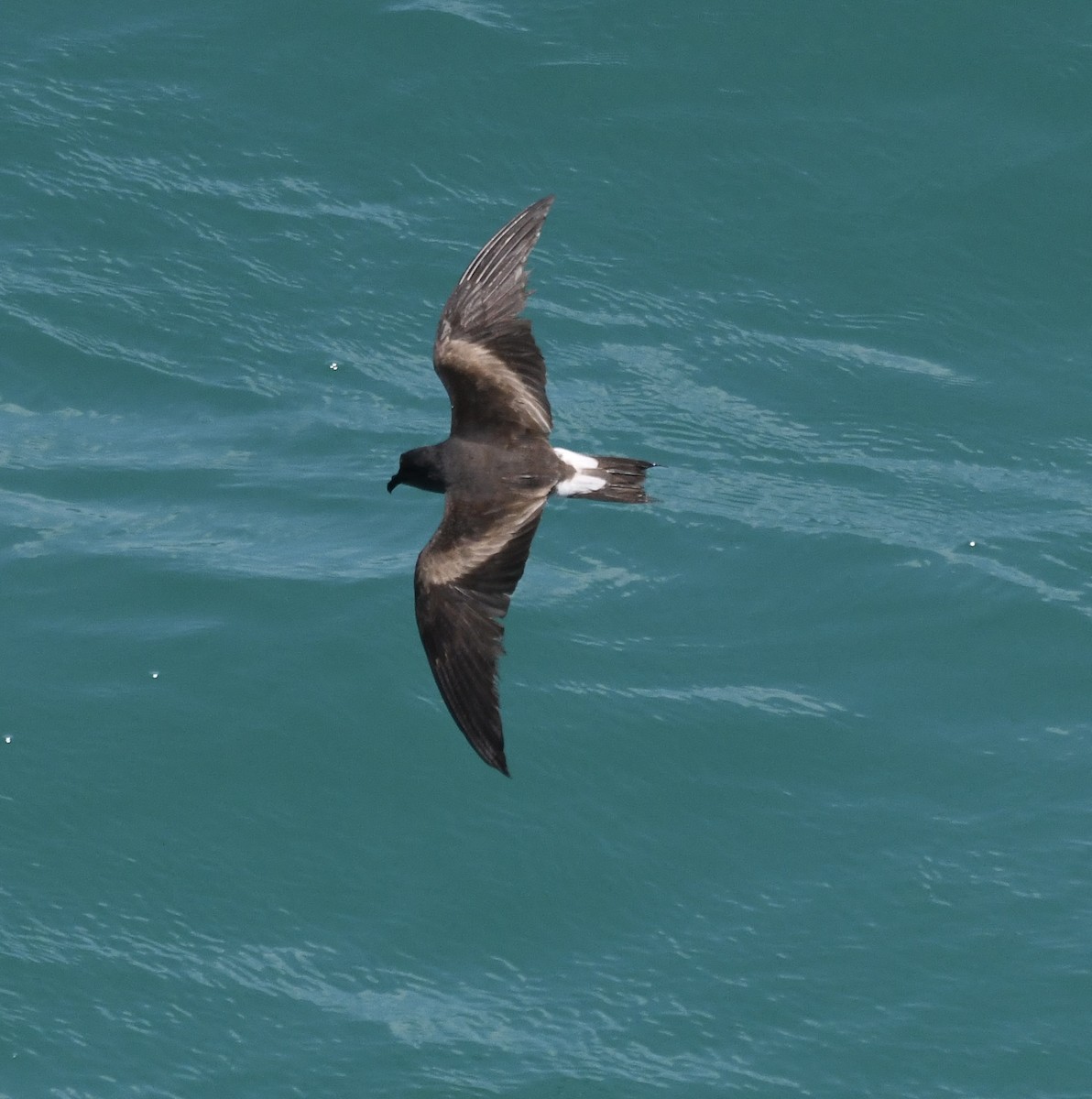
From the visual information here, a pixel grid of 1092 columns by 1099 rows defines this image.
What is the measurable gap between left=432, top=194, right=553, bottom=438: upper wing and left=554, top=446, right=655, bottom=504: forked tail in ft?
1.56

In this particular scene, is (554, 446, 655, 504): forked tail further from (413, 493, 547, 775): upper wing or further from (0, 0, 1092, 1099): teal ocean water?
(0, 0, 1092, 1099): teal ocean water

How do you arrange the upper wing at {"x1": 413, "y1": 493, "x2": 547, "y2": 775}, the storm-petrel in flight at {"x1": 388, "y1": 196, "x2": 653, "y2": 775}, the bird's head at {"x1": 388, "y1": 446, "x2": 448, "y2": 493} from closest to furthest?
the upper wing at {"x1": 413, "y1": 493, "x2": 547, "y2": 775} < the storm-petrel in flight at {"x1": 388, "y1": 196, "x2": 653, "y2": 775} < the bird's head at {"x1": 388, "y1": 446, "x2": 448, "y2": 493}

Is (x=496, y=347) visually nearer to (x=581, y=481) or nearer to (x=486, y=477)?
(x=486, y=477)

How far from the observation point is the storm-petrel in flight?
29.6ft

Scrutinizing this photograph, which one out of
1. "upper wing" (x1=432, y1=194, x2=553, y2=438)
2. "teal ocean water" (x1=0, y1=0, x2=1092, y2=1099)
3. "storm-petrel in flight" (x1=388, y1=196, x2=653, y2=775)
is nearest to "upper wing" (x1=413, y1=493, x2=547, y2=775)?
"storm-petrel in flight" (x1=388, y1=196, x2=653, y2=775)

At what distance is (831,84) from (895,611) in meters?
4.45

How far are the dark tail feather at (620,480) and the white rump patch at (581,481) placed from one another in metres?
0.01

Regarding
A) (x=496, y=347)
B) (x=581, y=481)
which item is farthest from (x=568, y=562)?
(x=581, y=481)

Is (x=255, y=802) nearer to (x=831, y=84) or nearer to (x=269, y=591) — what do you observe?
(x=269, y=591)

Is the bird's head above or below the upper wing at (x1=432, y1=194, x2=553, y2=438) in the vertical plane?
below

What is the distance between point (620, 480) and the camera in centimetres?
963

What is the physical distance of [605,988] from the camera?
1230 cm

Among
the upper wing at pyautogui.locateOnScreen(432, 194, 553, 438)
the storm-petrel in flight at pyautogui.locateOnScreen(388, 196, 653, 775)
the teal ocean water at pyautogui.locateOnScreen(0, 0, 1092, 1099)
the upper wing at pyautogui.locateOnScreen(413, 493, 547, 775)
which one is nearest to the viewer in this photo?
the upper wing at pyautogui.locateOnScreen(413, 493, 547, 775)

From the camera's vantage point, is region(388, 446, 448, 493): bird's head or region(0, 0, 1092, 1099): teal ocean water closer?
region(388, 446, 448, 493): bird's head
